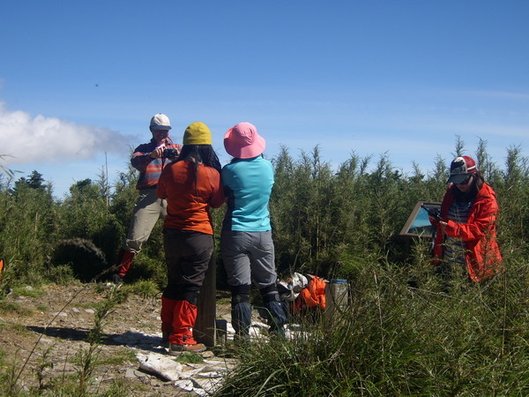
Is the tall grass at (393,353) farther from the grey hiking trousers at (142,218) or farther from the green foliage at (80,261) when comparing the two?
the green foliage at (80,261)

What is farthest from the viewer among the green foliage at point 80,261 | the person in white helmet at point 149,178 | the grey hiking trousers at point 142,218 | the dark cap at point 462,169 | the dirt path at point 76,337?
the green foliage at point 80,261

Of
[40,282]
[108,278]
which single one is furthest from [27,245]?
[108,278]

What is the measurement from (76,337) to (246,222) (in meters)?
1.94

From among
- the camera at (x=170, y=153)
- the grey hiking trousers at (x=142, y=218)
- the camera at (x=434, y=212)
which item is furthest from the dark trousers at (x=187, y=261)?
the camera at (x=434, y=212)

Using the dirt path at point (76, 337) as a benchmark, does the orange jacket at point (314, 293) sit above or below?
above

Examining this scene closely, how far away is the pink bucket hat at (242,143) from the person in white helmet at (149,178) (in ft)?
4.95

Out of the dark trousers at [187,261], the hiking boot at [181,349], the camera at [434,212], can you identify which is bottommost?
the hiking boot at [181,349]

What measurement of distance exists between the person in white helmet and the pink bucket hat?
4.95 ft

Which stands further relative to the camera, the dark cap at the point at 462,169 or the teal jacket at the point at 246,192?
the dark cap at the point at 462,169

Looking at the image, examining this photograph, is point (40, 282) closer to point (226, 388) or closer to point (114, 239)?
point (114, 239)

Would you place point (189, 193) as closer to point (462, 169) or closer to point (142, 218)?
point (142, 218)

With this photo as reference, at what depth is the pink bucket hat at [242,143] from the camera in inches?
255

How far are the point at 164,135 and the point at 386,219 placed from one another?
307 cm

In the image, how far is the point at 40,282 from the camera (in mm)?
8883
